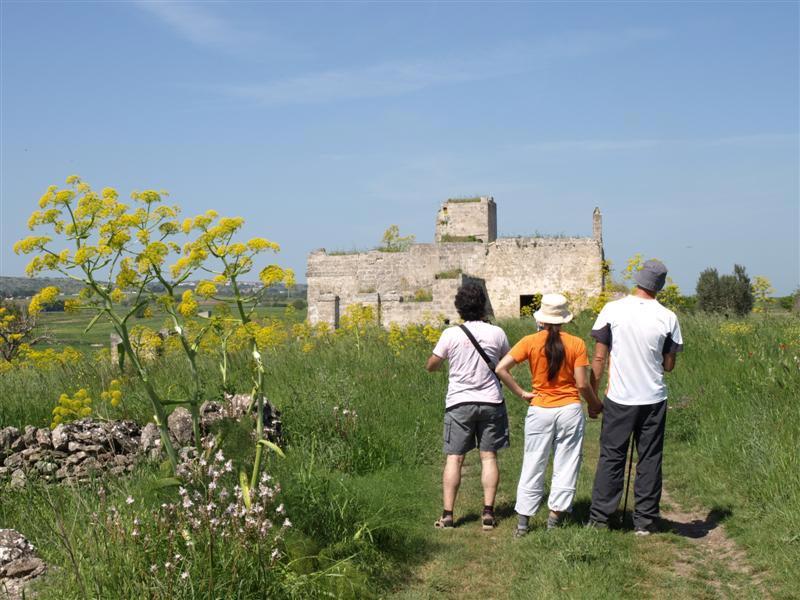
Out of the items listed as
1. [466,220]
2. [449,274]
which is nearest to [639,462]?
[449,274]

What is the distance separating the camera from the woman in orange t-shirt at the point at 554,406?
5.98m

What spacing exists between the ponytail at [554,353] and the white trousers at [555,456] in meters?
0.28

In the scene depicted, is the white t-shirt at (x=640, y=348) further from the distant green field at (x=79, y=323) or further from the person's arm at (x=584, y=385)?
the distant green field at (x=79, y=323)

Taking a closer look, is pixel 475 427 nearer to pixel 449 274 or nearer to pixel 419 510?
pixel 419 510

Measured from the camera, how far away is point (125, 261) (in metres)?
4.99

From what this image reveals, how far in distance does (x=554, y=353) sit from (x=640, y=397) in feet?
2.31

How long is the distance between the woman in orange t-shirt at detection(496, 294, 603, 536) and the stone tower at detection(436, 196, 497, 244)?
26.6m

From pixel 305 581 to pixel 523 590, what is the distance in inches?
54.8

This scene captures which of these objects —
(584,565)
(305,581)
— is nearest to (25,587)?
(305,581)

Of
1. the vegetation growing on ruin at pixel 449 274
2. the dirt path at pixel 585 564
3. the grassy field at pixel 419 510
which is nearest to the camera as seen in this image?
the grassy field at pixel 419 510

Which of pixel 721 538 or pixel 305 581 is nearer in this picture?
pixel 305 581

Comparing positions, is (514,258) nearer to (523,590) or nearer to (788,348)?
(788,348)

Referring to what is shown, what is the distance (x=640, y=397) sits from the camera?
599 centimetres

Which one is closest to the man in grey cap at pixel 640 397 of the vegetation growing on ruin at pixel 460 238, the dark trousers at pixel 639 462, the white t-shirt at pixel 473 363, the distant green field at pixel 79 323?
the dark trousers at pixel 639 462
